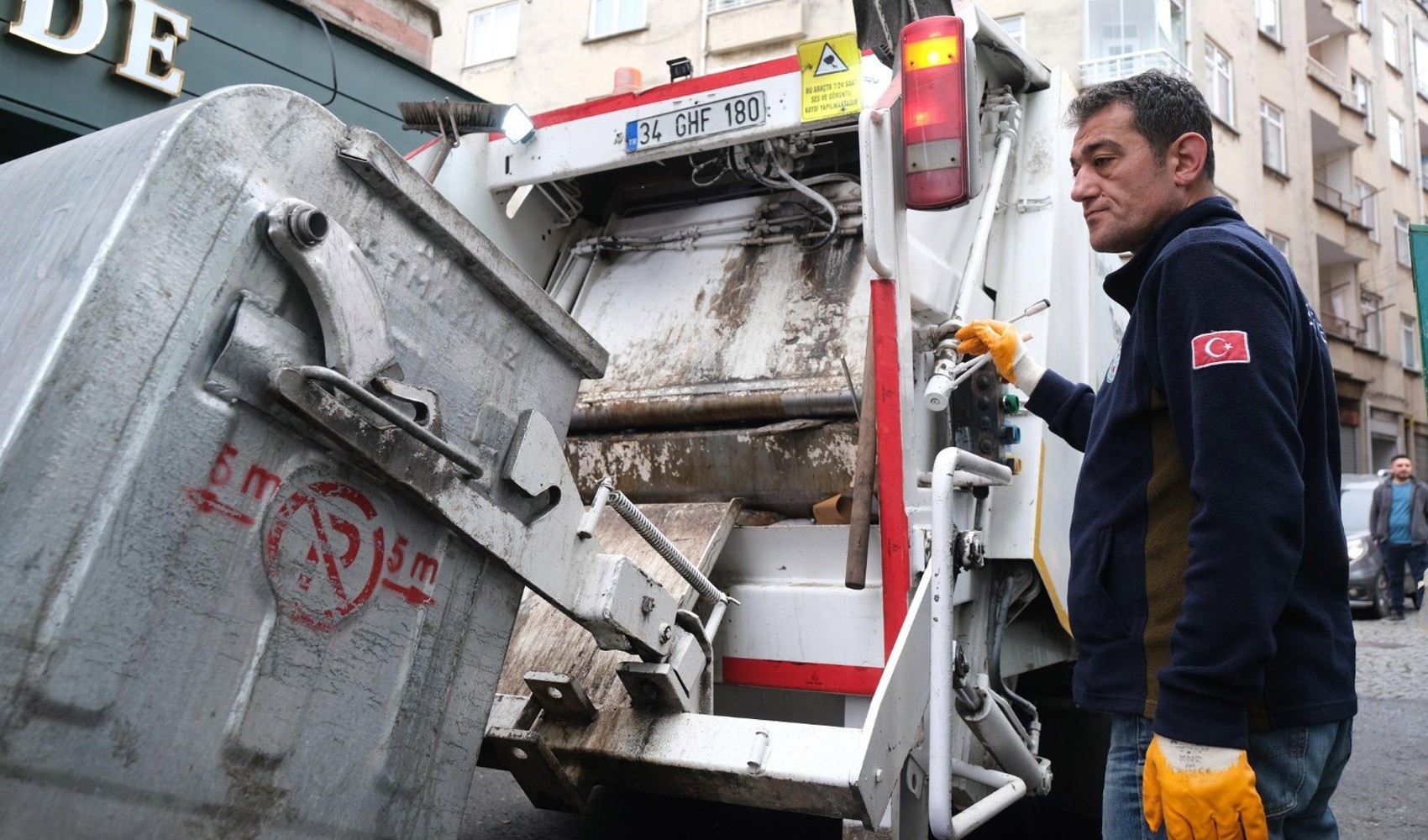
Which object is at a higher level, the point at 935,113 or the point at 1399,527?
the point at 1399,527

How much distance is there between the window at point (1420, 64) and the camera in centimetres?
2525

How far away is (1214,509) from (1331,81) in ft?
78.9

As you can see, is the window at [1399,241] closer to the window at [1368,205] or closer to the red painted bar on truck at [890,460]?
the window at [1368,205]

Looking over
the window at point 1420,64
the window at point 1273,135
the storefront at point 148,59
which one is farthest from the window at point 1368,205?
the storefront at point 148,59

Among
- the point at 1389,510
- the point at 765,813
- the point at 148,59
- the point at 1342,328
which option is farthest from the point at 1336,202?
the point at 765,813

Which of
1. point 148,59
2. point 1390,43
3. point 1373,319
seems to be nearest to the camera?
point 148,59

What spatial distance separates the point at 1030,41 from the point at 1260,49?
6.67m

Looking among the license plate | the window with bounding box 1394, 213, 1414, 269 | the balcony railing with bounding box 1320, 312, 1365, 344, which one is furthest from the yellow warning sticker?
the window with bounding box 1394, 213, 1414, 269

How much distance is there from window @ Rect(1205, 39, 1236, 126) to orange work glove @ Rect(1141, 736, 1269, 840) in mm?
17716

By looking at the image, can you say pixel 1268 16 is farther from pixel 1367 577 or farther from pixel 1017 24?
pixel 1367 577

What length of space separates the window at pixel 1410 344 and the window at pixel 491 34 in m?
19.4

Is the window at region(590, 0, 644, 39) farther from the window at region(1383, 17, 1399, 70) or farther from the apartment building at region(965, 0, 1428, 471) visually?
the window at region(1383, 17, 1399, 70)

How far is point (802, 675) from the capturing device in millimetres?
2350

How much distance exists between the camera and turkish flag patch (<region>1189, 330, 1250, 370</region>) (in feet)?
4.19
